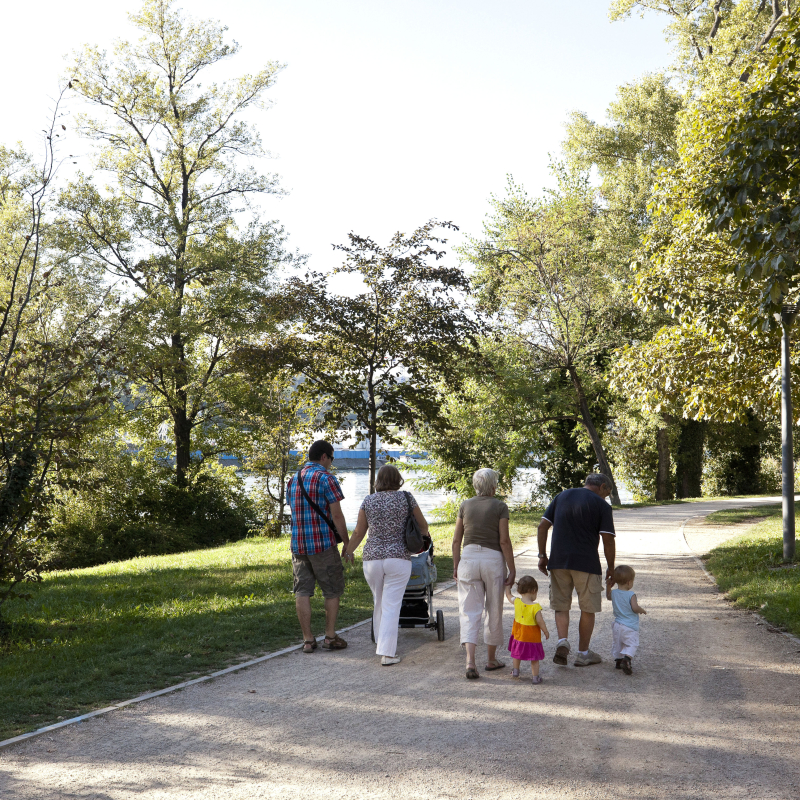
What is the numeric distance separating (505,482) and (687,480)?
1278 cm

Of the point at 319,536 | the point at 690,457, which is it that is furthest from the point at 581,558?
the point at 690,457

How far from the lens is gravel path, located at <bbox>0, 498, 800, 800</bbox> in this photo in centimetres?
447

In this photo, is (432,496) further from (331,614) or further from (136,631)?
(331,614)

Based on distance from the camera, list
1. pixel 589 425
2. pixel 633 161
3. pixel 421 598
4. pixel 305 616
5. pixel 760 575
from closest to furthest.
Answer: pixel 305 616, pixel 421 598, pixel 760 575, pixel 589 425, pixel 633 161

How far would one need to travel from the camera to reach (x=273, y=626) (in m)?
8.61

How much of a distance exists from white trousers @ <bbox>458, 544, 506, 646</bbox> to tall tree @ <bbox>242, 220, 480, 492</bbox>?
23.1ft

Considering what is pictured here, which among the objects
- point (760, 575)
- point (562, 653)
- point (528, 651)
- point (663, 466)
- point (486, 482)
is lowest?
point (760, 575)

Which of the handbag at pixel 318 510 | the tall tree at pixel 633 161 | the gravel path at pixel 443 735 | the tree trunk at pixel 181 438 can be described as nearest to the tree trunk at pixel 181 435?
the tree trunk at pixel 181 438

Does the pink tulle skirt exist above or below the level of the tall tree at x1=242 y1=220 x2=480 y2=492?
below

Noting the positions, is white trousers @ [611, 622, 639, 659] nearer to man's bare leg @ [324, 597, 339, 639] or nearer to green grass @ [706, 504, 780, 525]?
man's bare leg @ [324, 597, 339, 639]

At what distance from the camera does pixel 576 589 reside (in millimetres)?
6871

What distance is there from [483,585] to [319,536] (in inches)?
70.0

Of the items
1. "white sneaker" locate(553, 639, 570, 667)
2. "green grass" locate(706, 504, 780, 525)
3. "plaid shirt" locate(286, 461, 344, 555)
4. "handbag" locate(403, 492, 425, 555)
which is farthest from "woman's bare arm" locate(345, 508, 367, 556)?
"green grass" locate(706, 504, 780, 525)

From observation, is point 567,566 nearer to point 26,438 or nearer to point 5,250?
point 26,438
